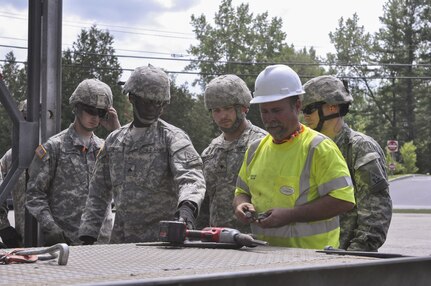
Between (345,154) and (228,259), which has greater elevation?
(345,154)

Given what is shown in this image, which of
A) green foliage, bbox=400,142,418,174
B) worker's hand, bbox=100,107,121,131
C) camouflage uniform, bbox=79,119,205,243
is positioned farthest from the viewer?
green foliage, bbox=400,142,418,174

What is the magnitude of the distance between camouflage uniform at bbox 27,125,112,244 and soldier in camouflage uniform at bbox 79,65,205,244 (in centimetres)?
72

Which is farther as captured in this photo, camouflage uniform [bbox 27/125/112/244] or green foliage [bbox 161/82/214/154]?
green foliage [bbox 161/82/214/154]

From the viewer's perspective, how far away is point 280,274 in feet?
5.82

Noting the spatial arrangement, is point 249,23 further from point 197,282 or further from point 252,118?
point 197,282

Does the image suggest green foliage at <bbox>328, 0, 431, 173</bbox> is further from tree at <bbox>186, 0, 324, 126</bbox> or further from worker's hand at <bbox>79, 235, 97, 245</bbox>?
worker's hand at <bbox>79, 235, 97, 245</bbox>

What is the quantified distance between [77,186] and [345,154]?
6.48 feet

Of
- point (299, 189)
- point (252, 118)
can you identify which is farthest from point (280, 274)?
point (252, 118)

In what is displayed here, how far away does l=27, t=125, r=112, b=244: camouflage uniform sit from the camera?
5.09 m

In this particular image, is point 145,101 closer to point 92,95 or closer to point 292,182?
point 92,95

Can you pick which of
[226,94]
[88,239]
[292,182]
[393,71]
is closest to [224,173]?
[226,94]

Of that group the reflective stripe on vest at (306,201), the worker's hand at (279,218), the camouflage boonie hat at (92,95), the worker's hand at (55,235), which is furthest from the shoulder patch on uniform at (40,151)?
the worker's hand at (279,218)

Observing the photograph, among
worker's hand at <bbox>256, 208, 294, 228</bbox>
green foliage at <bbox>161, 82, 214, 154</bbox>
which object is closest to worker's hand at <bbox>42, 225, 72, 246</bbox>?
worker's hand at <bbox>256, 208, 294, 228</bbox>

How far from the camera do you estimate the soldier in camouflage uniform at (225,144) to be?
4.75 m
